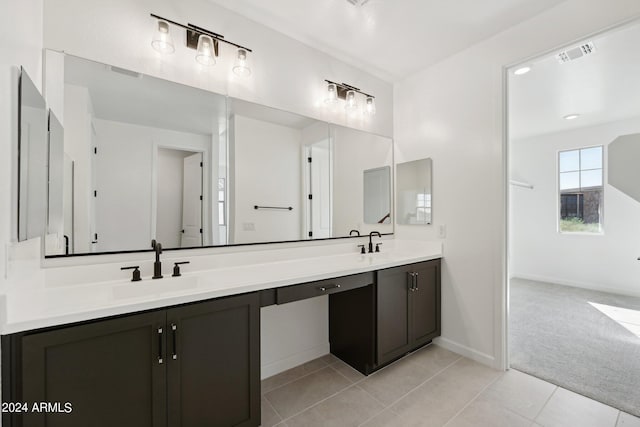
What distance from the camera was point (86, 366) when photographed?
1.07 metres

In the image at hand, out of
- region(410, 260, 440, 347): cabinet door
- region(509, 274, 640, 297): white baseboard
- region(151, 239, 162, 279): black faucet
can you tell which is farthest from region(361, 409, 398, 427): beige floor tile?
region(509, 274, 640, 297): white baseboard

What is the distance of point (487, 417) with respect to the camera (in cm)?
167

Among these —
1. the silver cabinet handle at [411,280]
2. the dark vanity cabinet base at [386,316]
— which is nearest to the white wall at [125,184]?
the dark vanity cabinet base at [386,316]

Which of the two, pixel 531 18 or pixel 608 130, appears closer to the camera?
pixel 531 18

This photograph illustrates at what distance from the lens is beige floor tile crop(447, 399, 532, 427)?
1.62 metres

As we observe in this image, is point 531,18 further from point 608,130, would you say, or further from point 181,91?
point 608,130

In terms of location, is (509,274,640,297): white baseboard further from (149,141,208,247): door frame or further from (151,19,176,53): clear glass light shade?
(151,19,176,53): clear glass light shade

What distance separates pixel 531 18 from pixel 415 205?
169 cm

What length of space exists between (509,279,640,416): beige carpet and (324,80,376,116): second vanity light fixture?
2.60 meters

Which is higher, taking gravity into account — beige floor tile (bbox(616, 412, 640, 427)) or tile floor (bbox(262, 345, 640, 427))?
beige floor tile (bbox(616, 412, 640, 427))

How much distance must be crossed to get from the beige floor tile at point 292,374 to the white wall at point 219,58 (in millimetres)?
2105

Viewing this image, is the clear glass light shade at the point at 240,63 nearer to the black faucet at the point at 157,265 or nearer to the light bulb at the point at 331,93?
the light bulb at the point at 331,93

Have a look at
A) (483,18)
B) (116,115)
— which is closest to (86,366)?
(116,115)

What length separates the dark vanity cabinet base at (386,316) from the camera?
210 cm
